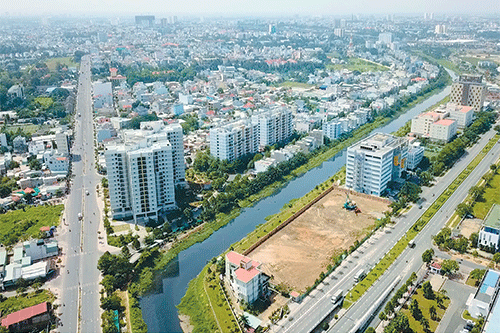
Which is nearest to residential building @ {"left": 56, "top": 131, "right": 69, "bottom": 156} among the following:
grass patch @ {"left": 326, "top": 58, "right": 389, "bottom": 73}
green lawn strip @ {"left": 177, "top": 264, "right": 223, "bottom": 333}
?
green lawn strip @ {"left": 177, "top": 264, "right": 223, "bottom": 333}

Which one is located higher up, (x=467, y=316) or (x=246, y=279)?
(x=246, y=279)

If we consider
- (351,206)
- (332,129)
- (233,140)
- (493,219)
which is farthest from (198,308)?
(332,129)

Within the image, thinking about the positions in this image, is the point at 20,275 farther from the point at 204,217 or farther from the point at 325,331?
the point at 325,331

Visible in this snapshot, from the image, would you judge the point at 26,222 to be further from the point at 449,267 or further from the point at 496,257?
the point at 496,257

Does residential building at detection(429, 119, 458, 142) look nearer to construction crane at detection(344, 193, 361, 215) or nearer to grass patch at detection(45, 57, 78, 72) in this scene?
construction crane at detection(344, 193, 361, 215)

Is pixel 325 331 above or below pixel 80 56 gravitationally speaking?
below

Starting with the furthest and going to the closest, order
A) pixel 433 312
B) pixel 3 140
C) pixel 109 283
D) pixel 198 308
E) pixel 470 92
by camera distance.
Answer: pixel 470 92
pixel 3 140
pixel 109 283
pixel 198 308
pixel 433 312

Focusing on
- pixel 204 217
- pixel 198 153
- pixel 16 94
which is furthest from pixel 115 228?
pixel 16 94

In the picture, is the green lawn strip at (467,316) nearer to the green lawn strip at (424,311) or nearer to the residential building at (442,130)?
the green lawn strip at (424,311)
